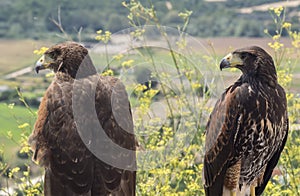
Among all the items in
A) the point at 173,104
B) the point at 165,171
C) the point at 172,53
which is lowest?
the point at 165,171

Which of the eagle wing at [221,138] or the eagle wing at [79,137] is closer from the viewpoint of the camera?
the eagle wing at [79,137]

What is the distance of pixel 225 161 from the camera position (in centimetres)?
522

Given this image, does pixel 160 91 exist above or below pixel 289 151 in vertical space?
above

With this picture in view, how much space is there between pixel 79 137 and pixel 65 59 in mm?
560

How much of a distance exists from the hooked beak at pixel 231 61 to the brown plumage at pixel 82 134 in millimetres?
695

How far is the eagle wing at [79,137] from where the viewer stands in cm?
484

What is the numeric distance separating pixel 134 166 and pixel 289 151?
5.42ft

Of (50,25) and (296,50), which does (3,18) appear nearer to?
(50,25)

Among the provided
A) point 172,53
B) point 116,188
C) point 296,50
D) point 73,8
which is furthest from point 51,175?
point 73,8

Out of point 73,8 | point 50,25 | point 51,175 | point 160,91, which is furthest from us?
point 73,8

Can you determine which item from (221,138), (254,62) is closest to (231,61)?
(254,62)

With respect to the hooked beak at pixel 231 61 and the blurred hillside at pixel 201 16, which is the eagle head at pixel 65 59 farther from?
the blurred hillside at pixel 201 16

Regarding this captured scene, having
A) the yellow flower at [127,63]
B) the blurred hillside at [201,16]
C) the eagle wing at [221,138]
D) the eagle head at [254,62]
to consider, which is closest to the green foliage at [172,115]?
the yellow flower at [127,63]

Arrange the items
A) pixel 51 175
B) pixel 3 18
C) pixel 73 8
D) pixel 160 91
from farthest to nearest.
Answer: pixel 3 18, pixel 73 8, pixel 160 91, pixel 51 175
